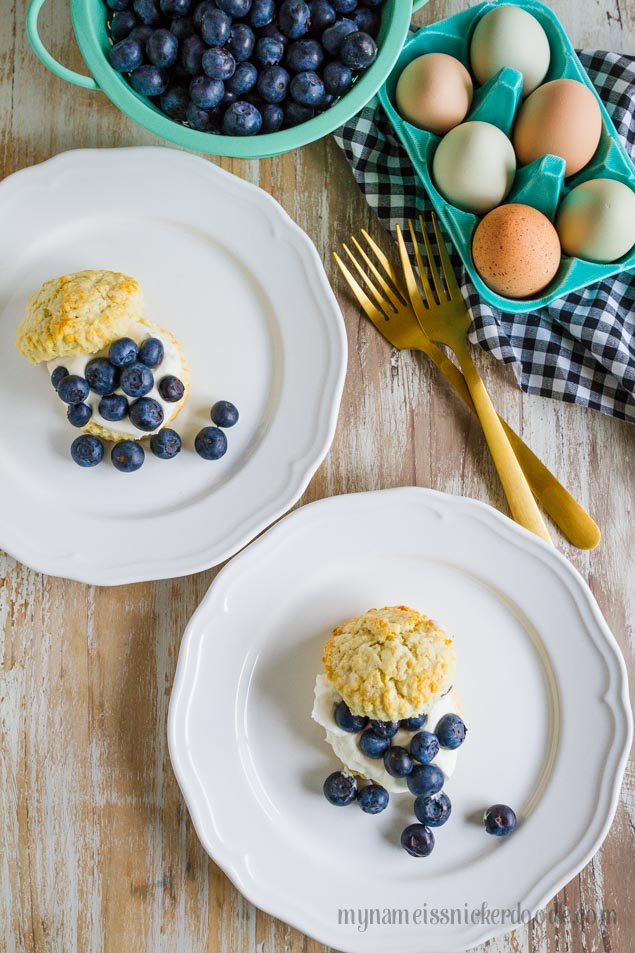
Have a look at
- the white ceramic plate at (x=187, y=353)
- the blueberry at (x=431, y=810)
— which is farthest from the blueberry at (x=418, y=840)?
the white ceramic plate at (x=187, y=353)

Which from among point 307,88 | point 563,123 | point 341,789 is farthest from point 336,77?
point 341,789

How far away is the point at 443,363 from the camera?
130 centimetres

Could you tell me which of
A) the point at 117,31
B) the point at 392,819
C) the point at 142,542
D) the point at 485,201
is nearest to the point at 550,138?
the point at 485,201

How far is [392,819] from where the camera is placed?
48.1 inches

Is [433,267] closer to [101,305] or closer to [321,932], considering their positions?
[101,305]

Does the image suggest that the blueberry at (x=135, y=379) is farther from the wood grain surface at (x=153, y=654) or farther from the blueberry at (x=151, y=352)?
the wood grain surface at (x=153, y=654)

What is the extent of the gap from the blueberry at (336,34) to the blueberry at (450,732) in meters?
1.02

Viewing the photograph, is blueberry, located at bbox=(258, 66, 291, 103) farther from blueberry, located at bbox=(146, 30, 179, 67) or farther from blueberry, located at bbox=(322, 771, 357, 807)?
blueberry, located at bbox=(322, 771, 357, 807)

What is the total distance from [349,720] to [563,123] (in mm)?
988

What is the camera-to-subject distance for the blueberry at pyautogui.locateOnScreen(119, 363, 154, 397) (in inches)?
44.5

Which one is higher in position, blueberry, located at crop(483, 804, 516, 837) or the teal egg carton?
the teal egg carton

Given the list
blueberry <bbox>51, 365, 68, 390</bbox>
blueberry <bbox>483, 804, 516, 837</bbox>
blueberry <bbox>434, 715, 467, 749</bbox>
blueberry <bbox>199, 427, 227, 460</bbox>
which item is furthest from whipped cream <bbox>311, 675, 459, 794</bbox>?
blueberry <bbox>51, 365, 68, 390</bbox>

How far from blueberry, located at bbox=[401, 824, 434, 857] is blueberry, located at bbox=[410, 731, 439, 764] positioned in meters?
0.15

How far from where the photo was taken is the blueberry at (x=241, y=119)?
3.56 feet
